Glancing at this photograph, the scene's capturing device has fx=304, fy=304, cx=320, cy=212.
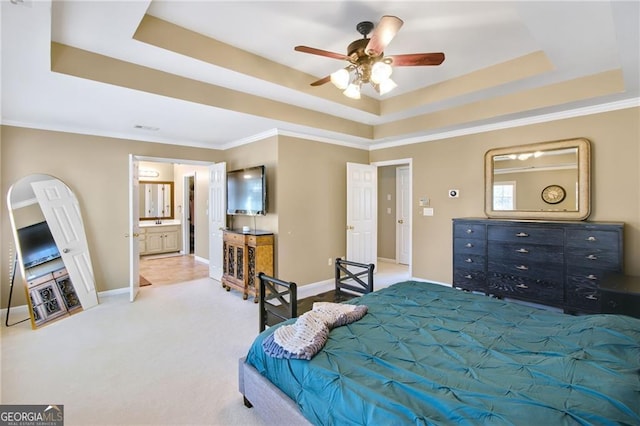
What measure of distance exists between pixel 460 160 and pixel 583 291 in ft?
7.42

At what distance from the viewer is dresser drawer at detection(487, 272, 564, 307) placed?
3485 mm

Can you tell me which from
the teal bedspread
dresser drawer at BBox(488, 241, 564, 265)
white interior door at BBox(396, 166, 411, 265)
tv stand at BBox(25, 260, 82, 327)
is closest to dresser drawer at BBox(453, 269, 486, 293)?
dresser drawer at BBox(488, 241, 564, 265)

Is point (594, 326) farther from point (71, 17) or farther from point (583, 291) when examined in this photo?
point (71, 17)

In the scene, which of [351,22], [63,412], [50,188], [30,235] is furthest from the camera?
[50,188]

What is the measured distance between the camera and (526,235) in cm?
367

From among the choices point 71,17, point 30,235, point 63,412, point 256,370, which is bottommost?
point 63,412

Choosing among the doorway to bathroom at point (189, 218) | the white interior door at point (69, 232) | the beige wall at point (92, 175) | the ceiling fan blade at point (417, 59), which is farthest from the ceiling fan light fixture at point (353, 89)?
the doorway to bathroom at point (189, 218)

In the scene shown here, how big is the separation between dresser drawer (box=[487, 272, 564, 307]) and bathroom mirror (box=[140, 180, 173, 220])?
792cm

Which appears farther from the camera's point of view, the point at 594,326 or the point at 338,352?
the point at 594,326

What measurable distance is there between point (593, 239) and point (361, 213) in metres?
3.25

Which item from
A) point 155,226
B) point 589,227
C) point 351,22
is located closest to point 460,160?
point 589,227

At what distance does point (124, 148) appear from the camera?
4766 millimetres

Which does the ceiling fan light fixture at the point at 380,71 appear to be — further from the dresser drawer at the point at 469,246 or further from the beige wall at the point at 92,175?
the beige wall at the point at 92,175

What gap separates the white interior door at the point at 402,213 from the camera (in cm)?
707
